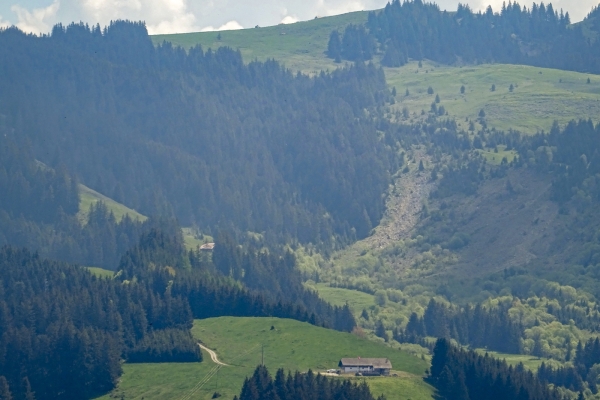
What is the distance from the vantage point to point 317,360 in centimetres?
19088

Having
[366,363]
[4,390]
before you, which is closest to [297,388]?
[366,363]

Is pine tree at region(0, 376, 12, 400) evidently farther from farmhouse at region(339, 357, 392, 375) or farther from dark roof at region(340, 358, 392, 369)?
dark roof at region(340, 358, 392, 369)

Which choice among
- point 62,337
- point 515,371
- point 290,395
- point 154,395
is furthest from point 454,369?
point 62,337

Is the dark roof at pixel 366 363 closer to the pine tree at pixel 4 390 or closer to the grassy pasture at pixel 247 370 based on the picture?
the grassy pasture at pixel 247 370

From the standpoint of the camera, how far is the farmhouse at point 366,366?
185500 millimetres

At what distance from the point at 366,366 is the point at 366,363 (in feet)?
2.32

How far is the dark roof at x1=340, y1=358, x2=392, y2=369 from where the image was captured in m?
186

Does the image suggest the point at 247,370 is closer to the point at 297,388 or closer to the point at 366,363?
the point at 297,388

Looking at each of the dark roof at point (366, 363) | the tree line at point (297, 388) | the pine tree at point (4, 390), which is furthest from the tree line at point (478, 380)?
the pine tree at point (4, 390)

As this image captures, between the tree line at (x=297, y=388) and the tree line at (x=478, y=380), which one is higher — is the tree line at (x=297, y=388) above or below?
above

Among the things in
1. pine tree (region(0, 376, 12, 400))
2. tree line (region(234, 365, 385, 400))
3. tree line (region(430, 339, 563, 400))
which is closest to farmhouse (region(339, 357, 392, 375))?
tree line (region(430, 339, 563, 400))

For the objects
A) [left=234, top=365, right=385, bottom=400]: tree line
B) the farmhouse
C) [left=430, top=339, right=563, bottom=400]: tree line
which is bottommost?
[left=430, top=339, right=563, bottom=400]: tree line

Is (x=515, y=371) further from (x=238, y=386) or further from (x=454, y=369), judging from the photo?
(x=238, y=386)

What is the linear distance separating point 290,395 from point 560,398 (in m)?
42.9
